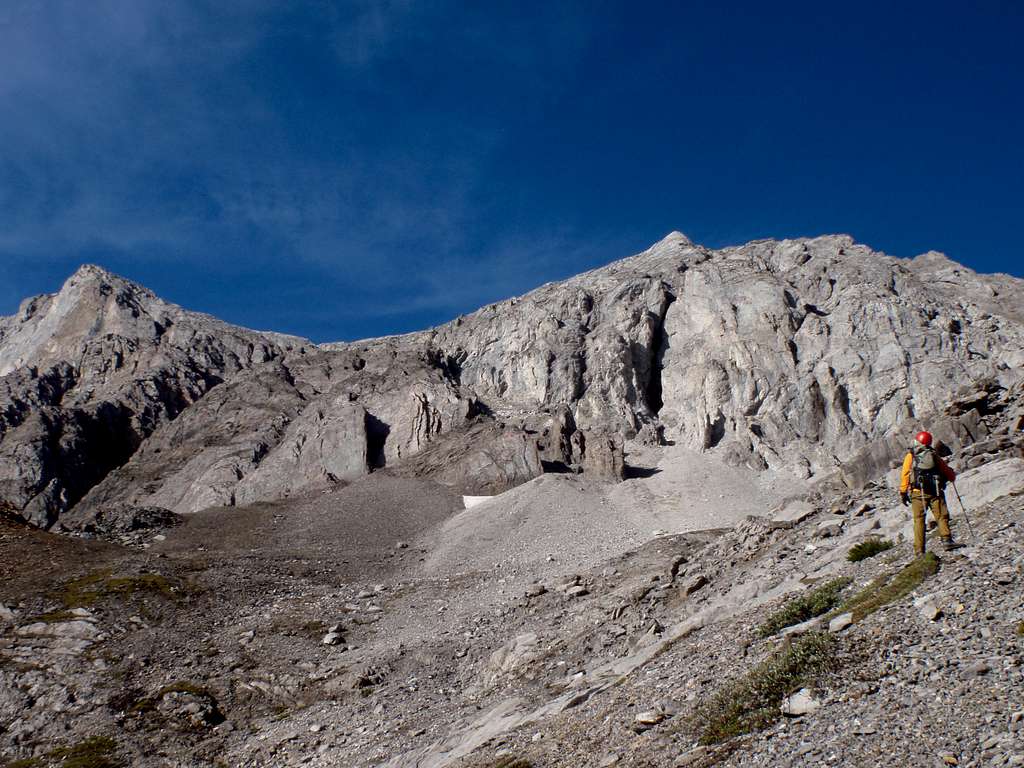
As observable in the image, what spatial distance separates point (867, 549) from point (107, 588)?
139ft

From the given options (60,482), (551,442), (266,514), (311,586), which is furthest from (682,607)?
(60,482)

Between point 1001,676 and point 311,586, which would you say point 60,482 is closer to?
point 311,586

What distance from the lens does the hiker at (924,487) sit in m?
15.4

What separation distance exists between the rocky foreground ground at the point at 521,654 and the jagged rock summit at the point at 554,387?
172ft

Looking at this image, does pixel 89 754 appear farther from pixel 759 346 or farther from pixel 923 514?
pixel 759 346

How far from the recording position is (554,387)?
137 meters

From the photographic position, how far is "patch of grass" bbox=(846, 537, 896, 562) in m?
17.5

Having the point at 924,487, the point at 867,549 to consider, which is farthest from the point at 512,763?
the point at 924,487

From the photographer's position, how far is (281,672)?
33.0 m

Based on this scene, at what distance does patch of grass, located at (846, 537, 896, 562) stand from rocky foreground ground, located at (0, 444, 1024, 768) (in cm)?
35

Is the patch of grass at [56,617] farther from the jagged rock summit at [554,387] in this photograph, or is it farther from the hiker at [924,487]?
the jagged rock summit at [554,387]

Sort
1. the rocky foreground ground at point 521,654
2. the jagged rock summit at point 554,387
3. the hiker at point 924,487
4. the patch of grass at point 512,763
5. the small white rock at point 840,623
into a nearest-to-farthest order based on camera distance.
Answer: the rocky foreground ground at point 521,654
the small white rock at point 840,623
the patch of grass at point 512,763
the hiker at point 924,487
the jagged rock summit at point 554,387

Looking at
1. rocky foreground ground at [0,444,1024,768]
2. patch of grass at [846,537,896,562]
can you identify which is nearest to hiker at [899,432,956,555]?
rocky foreground ground at [0,444,1024,768]

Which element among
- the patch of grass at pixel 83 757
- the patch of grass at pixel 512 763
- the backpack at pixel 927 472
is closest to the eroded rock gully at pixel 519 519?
the patch of grass at pixel 83 757
